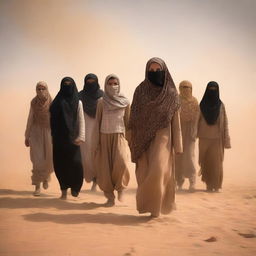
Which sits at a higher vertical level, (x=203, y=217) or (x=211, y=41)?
(x=211, y=41)

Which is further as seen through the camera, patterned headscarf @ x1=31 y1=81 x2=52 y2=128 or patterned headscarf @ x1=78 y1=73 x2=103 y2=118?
patterned headscarf @ x1=78 y1=73 x2=103 y2=118

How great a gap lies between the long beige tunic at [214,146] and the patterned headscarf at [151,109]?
10.8 ft

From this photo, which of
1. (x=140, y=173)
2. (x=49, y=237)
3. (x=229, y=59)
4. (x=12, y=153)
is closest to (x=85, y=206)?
(x=140, y=173)

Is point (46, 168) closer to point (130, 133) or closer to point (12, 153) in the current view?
point (130, 133)

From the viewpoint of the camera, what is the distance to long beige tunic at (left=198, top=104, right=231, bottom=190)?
28.5 feet

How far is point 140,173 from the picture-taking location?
5648mm

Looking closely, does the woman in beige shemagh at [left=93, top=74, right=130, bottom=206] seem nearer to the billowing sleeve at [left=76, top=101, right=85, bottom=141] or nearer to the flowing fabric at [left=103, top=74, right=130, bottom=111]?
the flowing fabric at [left=103, top=74, right=130, bottom=111]

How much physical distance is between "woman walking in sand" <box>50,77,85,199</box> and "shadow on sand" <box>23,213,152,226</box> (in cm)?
127

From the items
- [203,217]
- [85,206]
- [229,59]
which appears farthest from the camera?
[229,59]

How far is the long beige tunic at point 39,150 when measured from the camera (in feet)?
25.2

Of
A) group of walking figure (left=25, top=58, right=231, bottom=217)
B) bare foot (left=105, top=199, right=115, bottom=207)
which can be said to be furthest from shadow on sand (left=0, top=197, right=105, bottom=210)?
group of walking figure (left=25, top=58, right=231, bottom=217)

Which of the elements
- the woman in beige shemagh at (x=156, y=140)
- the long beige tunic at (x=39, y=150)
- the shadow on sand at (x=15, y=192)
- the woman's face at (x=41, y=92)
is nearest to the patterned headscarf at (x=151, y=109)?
the woman in beige shemagh at (x=156, y=140)

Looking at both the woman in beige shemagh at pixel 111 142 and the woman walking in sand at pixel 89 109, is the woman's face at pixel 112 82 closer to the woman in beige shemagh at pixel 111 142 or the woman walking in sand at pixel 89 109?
the woman in beige shemagh at pixel 111 142

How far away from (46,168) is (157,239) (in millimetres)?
3545
